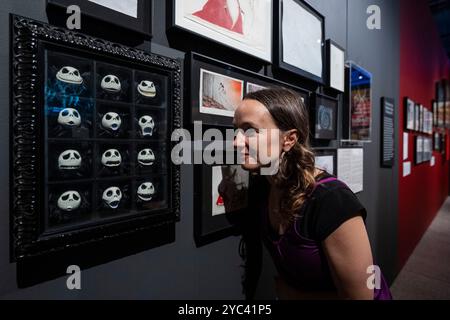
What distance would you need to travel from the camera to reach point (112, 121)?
28.5 inches

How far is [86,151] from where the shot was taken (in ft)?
2.24

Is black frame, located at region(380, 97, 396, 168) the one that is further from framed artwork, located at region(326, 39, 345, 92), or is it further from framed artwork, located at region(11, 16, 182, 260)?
framed artwork, located at region(11, 16, 182, 260)

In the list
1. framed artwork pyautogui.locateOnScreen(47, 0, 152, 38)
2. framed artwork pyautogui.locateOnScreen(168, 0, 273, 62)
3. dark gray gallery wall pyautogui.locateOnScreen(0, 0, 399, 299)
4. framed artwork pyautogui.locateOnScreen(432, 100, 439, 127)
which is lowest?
dark gray gallery wall pyautogui.locateOnScreen(0, 0, 399, 299)

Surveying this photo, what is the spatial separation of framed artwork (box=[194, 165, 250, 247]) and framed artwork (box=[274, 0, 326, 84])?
0.60 meters

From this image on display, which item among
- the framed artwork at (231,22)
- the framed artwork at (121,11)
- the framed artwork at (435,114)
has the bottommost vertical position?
the framed artwork at (121,11)

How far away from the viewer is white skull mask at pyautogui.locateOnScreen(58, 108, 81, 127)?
0.63 m

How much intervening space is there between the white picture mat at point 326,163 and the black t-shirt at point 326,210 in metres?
0.71

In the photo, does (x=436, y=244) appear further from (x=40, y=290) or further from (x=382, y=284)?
(x=40, y=290)

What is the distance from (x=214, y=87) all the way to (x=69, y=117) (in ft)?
1.65

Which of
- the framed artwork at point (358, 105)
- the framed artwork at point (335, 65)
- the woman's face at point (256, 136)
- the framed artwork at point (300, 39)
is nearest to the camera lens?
the woman's face at point (256, 136)

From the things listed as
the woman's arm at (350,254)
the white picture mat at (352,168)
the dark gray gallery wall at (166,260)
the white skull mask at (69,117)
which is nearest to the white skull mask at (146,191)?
the dark gray gallery wall at (166,260)

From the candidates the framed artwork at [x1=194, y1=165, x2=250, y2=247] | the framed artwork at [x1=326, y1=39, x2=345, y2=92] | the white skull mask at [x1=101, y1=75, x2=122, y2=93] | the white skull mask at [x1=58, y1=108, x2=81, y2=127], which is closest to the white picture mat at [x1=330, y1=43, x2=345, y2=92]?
the framed artwork at [x1=326, y1=39, x2=345, y2=92]

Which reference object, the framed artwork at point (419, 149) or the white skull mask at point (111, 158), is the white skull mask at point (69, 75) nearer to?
the white skull mask at point (111, 158)

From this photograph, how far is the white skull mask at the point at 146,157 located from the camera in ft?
2.60
